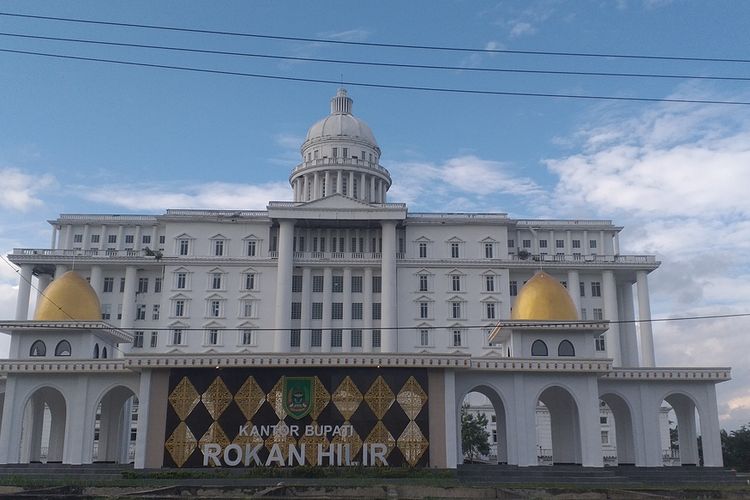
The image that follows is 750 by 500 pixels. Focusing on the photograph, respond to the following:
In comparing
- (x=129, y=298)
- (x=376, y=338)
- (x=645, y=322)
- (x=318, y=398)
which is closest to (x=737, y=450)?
(x=645, y=322)

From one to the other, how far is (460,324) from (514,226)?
1104 centimetres

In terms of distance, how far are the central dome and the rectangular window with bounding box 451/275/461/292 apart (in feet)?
60.4

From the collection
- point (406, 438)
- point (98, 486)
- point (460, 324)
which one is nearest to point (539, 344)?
point (406, 438)

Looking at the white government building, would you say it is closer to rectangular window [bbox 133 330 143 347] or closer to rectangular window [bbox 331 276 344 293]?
rectangular window [bbox 331 276 344 293]

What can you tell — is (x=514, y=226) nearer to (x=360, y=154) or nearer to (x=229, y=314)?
(x=360, y=154)

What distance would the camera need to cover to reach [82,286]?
1548 inches

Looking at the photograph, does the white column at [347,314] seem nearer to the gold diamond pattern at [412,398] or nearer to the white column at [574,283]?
the white column at [574,283]

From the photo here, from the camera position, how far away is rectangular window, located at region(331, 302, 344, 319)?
6392cm

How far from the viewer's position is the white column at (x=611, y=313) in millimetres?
63812

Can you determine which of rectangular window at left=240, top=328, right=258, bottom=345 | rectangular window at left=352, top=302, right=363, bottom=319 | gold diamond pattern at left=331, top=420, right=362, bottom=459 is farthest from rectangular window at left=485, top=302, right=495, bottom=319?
gold diamond pattern at left=331, top=420, right=362, bottom=459

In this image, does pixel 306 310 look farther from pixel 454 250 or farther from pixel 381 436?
pixel 381 436

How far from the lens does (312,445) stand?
3425cm

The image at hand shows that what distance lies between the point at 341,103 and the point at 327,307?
991 inches

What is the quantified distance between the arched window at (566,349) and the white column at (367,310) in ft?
85.7
